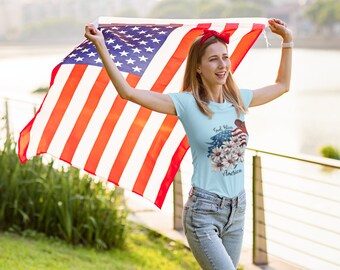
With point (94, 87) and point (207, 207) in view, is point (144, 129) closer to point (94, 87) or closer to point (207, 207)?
point (94, 87)

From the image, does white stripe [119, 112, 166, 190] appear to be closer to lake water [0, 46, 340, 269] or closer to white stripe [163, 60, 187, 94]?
white stripe [163, 60, 187, 94]

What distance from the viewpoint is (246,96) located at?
3740 millimetres

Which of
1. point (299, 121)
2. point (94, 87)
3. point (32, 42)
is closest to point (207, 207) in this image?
point (94, 87)

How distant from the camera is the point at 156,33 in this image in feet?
13.6

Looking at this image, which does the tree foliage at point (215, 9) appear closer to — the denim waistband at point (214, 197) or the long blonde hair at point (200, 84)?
the long blonde hair at point (200, 84)

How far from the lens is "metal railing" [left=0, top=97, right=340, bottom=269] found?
5594 millimetres

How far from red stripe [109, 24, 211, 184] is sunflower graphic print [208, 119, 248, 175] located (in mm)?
766

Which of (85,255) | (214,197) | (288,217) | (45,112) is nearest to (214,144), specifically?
(214,197)

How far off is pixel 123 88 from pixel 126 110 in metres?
0.93

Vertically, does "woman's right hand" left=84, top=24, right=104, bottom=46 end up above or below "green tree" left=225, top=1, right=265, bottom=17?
below

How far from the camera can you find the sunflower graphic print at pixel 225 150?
11.4 ft

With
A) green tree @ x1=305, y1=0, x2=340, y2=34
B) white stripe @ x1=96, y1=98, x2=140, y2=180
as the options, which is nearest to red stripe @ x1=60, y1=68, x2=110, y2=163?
white stripe @ x1=96, y1=98, x2=140, y2=180

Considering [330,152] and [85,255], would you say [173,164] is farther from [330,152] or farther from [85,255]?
[330,152]

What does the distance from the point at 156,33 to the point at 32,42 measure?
42.5 m
